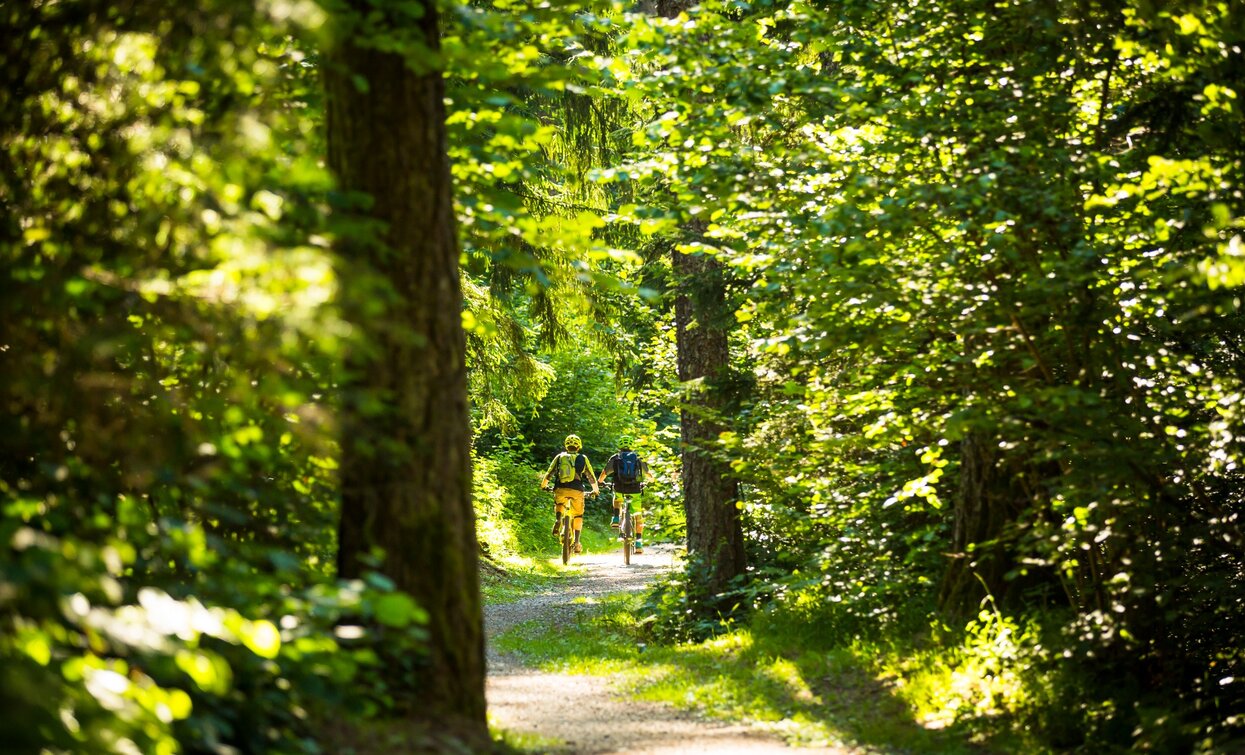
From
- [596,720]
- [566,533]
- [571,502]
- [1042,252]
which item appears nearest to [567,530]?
[566,533]

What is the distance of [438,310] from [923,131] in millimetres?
3971

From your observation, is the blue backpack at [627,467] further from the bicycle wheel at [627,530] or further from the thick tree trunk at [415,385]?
the thick tree trunk at [415,385]

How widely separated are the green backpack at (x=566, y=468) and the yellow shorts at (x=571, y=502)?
23cm

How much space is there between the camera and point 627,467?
23.5 metres

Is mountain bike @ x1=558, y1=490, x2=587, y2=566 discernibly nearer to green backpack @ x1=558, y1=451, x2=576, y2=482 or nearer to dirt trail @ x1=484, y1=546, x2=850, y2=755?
green backpack @ x1=558, y1=451, x2=576, y2=482

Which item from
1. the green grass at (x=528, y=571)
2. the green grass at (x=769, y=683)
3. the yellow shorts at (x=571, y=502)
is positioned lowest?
the green grass at (x=528, y=571)

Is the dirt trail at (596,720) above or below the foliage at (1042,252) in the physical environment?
below

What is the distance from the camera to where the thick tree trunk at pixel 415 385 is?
523 cm

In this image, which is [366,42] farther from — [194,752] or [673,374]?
[673,374]

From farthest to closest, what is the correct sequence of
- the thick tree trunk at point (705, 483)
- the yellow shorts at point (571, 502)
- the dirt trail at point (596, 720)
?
1. the yellow shorts at point (571, 502)
2. the thick tree trunk at point (705, 483)
3. the dirt trail at point (596, 720)

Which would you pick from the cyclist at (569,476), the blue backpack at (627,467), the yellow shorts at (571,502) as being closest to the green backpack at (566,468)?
the cyclist at (569,476)

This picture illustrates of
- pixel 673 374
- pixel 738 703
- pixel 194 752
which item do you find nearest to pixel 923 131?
pixel 738 703

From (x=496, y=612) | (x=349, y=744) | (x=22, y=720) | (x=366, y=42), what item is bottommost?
(x=496, y=612)

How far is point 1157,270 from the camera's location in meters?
7.25
